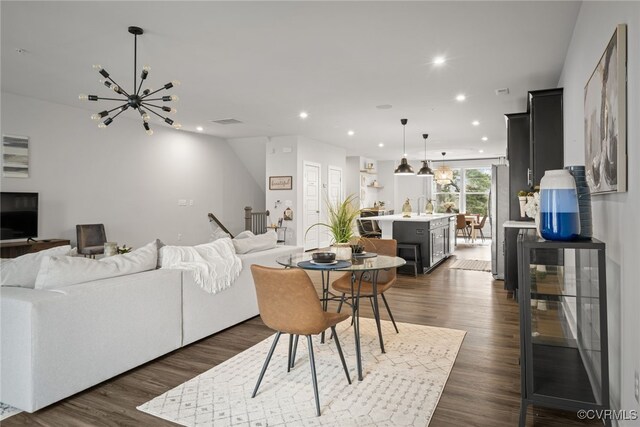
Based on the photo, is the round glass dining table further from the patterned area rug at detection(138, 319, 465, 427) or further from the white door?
the white door

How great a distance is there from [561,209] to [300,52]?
9.93 feet

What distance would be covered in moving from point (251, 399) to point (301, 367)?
0.55m

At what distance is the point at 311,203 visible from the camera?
9.80m

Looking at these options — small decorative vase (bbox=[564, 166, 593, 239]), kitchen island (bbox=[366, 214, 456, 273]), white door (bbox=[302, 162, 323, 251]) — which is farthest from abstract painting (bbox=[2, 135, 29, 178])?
small decorative vase (bbox=[564, 166, 593, 239])

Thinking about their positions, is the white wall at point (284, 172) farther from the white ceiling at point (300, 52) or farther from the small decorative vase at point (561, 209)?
the small decorative vase at point (561, 209)

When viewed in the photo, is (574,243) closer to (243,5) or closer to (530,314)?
(530,314)

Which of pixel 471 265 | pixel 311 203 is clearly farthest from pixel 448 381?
pixel 311 203

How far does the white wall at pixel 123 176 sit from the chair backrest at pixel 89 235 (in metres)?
0.24

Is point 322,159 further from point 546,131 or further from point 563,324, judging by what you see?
point 563,324

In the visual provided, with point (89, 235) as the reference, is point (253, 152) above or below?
above

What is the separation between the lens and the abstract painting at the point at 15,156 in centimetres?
574

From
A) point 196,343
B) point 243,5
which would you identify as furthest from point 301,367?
point 243,5

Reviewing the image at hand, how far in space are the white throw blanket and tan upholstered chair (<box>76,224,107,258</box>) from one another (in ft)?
12.4

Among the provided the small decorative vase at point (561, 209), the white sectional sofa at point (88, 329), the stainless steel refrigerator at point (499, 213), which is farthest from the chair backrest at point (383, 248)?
the stainless steel refrigerator at point (499, 213)
